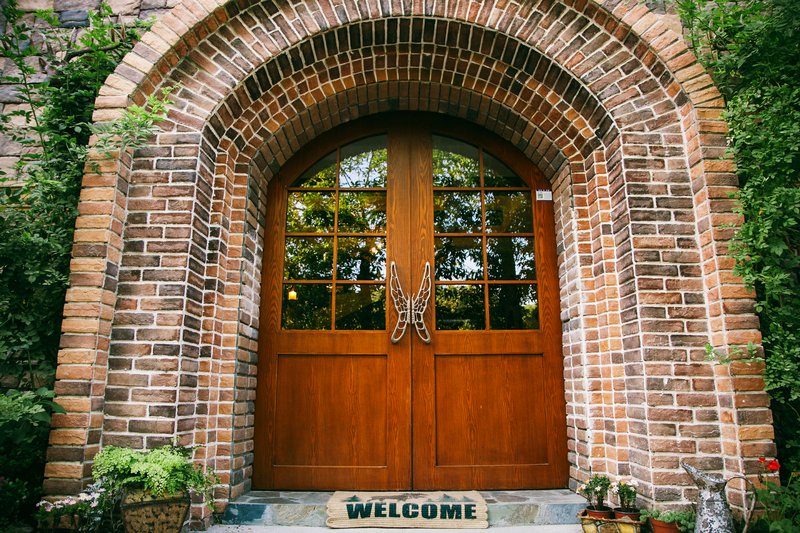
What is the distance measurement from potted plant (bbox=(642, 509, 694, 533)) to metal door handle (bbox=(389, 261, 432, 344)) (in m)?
1.73

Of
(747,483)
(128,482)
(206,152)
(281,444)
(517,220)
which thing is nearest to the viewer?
(128,482)

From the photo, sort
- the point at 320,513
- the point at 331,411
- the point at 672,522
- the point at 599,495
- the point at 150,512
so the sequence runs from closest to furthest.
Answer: the point at 150,512 → the point at 672,522 → the point at 599,495 → the point at 320,513 → the point at 331,411

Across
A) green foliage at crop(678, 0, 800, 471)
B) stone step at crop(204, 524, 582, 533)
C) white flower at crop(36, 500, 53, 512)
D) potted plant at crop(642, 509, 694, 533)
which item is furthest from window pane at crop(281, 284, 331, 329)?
green foliage at crop(678, 0, 800, 471)

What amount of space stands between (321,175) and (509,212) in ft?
5.18

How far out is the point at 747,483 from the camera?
→ 8.39ft

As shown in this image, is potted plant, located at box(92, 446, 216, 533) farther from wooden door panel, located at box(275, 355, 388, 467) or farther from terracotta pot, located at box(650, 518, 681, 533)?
terracotta pot, located at box(650, 518, 681, 533)

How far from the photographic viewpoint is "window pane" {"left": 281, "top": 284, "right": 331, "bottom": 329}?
356cm

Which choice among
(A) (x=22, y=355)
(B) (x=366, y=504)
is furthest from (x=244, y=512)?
(A) (x=22, y=355)

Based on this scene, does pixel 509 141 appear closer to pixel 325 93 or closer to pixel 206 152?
pixel 325 93

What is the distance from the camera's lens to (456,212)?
12.3ft

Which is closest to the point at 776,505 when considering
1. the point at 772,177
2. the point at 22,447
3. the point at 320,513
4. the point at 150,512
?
the point at 772,177

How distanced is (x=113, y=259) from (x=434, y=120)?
2.61 metres

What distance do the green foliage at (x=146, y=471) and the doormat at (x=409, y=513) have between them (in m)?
0.91

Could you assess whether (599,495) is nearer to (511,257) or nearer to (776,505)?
(776,505)
